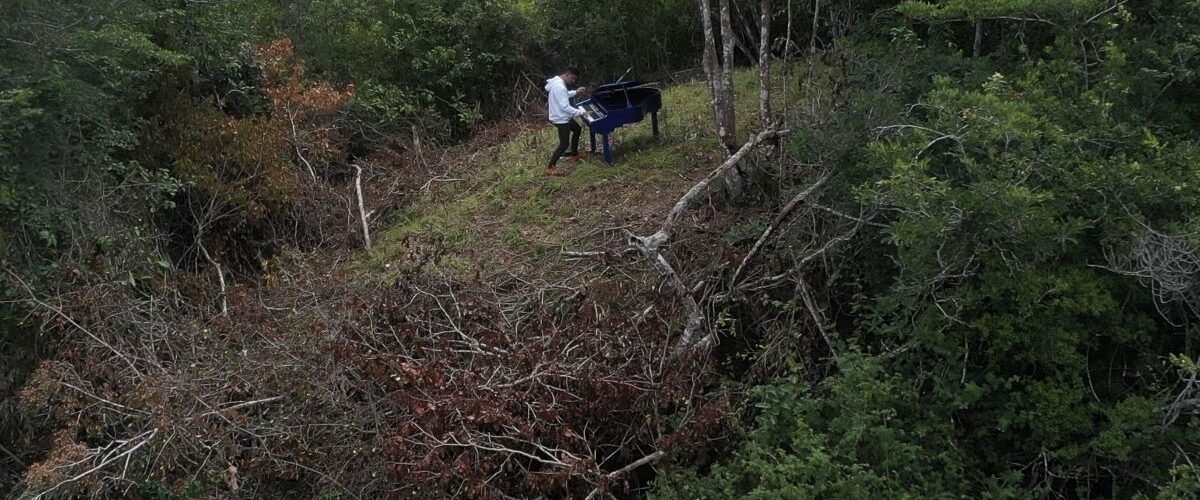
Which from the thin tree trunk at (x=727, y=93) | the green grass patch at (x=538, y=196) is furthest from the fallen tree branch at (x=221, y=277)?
the thin tree trunk at (x=727, y=93)

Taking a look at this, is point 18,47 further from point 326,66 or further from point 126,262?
point 326,66

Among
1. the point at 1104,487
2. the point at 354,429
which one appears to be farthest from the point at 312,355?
the point at 1104,487

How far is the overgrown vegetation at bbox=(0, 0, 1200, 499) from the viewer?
452cm

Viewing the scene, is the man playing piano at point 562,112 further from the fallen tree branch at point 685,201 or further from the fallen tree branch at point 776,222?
the fallen tree branch at point 776,222

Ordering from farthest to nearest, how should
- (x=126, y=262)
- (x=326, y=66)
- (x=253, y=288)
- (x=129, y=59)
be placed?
(x=326, y=66) → (x=253, y=288) → (x=129, y=59) → (x=126, y=262)

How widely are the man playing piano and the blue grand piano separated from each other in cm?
19

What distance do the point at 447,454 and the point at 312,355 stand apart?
63.3 inches

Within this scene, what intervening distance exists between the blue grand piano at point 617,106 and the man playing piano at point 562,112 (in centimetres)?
19

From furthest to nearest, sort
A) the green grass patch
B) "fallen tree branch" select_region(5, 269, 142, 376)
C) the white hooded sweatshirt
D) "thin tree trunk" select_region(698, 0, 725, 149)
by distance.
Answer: the white hooded sweatshirt, the green grass patch, "thin tree trunk" select_region(698, 0, 725, 149), "fallen tree branch" select_region(5, 269, 142, 376)

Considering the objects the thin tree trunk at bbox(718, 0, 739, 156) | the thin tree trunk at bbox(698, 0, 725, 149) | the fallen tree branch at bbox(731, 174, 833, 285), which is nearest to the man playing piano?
the thin tree trunk at bbox(698, 0, 725, 149)

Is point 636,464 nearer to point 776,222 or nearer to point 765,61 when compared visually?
point 776,222

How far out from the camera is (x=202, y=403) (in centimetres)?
577

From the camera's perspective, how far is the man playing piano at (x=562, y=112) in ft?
29.0

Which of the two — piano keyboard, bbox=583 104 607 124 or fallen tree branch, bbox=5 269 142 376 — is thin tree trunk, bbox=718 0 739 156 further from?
fallen tree branch, bbox=5 269 142 376
